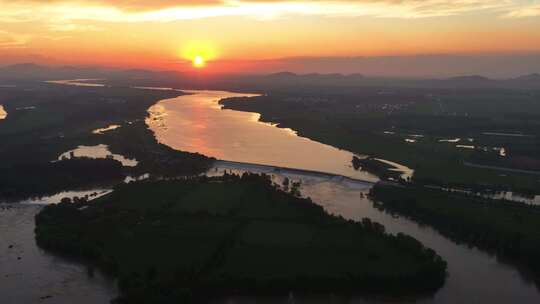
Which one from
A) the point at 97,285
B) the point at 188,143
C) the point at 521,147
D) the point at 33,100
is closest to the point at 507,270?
the point at 97,285

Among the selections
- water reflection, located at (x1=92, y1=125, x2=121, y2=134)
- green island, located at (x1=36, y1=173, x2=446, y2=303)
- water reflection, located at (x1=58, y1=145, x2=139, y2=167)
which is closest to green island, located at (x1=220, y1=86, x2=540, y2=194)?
green island, located at (x1=36, y1=173, x2=446, y2=303)

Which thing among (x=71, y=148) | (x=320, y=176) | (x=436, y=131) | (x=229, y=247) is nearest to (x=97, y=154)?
(x=71, y=148)

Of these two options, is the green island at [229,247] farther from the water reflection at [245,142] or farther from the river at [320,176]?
the water reflection at [245,142]

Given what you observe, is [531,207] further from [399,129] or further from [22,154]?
[22,154]

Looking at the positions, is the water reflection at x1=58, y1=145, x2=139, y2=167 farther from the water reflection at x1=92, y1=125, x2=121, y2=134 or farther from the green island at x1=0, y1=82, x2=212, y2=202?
the water reflection at x1=92, y1=125, x2=121, y2=134

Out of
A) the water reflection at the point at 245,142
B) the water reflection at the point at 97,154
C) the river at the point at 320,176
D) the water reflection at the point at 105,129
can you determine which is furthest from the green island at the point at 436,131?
the water reflection at the point at 105,129
